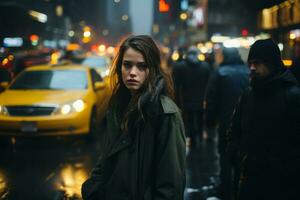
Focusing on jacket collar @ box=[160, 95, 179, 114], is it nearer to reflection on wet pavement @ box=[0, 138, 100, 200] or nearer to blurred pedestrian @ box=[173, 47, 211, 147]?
reflection on wet pavement @ box=[0, 138, 100, 200]

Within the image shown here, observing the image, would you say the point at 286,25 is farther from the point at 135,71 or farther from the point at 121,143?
the point at 121,143

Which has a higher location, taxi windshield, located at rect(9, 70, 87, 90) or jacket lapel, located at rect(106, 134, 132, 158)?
jacket lapel, located at rect(106, 134, 132, 158)

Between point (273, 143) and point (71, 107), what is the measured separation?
22.5 ft

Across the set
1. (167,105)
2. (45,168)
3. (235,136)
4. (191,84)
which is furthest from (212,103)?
(167,105)

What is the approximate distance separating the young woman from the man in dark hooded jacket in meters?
1.09

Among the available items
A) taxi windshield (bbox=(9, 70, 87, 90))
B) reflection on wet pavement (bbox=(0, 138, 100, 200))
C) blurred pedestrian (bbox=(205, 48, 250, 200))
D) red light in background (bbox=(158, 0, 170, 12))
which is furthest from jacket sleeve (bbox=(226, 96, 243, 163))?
red light in background (bbox=(158, 0, 170, 12))

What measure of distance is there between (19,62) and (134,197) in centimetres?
2384

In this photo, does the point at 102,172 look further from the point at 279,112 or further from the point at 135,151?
the point at 279,112

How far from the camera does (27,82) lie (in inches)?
447

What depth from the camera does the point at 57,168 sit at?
8.16m

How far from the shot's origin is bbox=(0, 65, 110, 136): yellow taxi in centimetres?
973

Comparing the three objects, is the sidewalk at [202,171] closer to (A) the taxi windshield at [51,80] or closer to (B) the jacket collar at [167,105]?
(A) the taxi windshield at [51,80]

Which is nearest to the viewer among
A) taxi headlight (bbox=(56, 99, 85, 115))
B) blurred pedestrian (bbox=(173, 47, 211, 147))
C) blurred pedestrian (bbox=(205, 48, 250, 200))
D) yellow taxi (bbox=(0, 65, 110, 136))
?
blurred pedestrian (bbox=(205, 48, 250, 200))

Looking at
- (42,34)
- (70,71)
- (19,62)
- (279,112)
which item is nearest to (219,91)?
(279,112)
